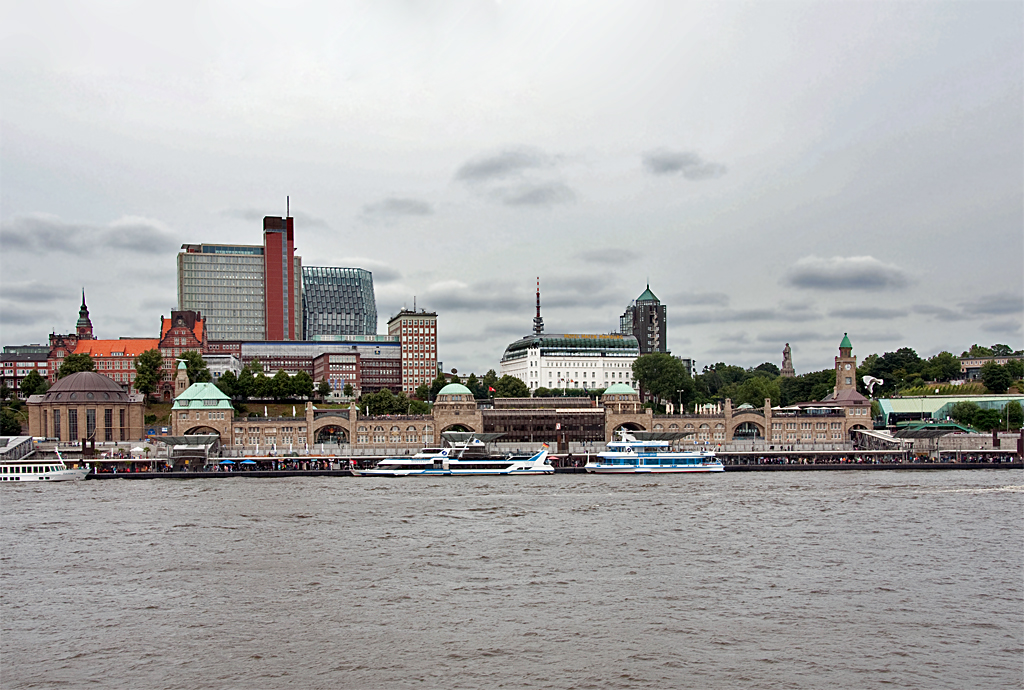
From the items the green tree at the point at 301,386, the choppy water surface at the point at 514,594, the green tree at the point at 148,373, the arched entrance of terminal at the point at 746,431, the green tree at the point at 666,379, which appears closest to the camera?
the choppy water surface at the point at 514,594

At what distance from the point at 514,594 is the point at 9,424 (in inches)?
4708

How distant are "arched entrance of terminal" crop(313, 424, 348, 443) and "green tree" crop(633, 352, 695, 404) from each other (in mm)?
Answer: 71946

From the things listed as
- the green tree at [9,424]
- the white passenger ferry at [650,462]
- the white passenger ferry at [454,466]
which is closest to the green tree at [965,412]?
the white passenger ferry at [650,462]

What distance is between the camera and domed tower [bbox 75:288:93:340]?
19300cm

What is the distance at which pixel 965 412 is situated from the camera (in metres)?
144

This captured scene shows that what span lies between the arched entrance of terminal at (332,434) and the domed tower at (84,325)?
256 feet

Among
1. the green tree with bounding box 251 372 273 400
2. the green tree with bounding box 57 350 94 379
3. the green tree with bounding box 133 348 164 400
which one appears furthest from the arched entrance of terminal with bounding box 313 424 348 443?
the green tree with bounding box 57 350 94 379

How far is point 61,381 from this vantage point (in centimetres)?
13562

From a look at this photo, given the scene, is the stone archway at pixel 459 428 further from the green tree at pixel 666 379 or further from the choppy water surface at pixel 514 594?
the choppy water surface at pixel 514 594

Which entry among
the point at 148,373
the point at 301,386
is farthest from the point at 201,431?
the point at 301,386

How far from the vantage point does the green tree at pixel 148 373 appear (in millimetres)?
156500

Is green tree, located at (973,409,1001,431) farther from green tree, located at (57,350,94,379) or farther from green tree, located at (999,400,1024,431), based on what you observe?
green tree, located at (57,350,94,379)

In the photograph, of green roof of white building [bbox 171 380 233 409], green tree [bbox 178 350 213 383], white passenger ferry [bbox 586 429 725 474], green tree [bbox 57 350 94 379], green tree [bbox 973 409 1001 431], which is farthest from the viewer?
green tree [bbox 178 350 213 383]

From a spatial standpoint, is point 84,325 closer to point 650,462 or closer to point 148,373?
point 148,373
